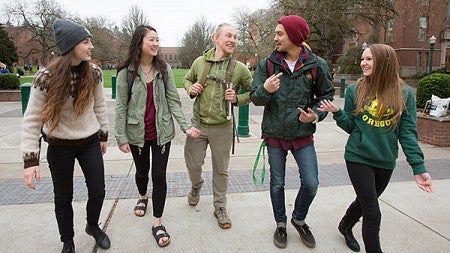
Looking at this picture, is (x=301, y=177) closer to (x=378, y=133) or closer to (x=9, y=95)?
(x=378, y=133)

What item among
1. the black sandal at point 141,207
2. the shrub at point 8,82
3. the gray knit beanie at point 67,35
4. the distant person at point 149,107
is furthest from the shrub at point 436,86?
the shrub at point 8,82

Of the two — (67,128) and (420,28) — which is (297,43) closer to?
(67,128)

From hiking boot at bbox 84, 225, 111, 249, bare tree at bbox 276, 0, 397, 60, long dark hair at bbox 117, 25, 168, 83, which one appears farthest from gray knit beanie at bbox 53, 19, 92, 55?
bare tree at bbox 276, 0, 397, 60

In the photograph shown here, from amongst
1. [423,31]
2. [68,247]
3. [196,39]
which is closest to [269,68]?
[68,247]

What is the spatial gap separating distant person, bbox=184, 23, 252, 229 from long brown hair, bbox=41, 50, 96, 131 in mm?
942

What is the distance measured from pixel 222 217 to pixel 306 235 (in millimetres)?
805

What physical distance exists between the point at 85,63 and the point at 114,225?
1.57m

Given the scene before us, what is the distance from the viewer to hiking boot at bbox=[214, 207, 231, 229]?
3.12 m

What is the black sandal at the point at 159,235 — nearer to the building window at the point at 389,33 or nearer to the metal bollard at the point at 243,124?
the metal bollard at the point at 243,124

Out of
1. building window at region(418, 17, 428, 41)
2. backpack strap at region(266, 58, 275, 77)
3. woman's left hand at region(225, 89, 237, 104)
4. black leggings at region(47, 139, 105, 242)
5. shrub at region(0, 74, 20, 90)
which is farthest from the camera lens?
building window at region(418, 17, 428, 41)

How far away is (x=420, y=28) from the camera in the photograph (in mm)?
32969

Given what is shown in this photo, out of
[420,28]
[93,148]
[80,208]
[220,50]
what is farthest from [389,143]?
[420,28]

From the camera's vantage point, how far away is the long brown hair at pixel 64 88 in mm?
2252

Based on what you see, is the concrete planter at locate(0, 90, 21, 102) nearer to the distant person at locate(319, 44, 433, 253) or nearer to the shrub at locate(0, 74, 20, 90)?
the shrub at locate(0, 74, 20, 90)
